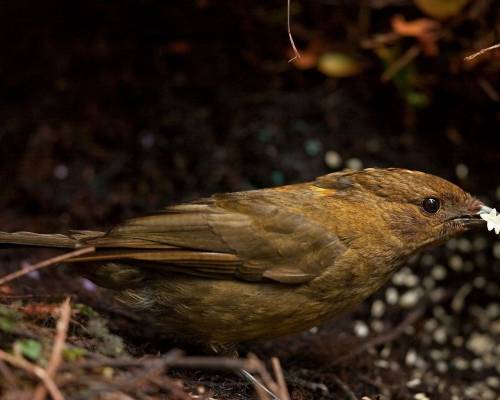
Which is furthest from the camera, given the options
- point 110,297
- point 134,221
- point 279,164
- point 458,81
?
point 279,164

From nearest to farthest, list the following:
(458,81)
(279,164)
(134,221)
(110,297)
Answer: (134,221), (110,297), (458,81), (279,164)

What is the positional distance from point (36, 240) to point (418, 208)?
212 centimetres

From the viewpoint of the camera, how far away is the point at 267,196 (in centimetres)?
450

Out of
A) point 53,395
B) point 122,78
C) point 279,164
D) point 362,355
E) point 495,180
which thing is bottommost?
point 53,395

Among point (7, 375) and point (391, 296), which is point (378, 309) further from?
point (7, 375)

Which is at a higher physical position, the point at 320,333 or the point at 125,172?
the point at 125,172

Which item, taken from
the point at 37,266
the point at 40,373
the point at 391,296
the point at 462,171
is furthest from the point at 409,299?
the point at 40,373

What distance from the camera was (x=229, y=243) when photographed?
4195 mm

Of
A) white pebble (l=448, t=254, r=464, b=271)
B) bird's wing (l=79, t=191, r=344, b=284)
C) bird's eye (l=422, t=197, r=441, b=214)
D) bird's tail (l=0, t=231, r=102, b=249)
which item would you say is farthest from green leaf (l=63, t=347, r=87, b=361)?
white pebble (l=448, t=254, r=464, b=271)

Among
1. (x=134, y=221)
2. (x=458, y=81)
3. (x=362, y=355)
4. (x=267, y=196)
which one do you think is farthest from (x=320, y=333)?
(x=458, y=81)

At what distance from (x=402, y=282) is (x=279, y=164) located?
1312mm

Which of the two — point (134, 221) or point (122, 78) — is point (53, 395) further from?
point (122, 78)

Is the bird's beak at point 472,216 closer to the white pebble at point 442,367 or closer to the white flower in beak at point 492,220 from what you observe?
the white flower in beak at point 492,220

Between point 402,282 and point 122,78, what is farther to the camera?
point 122,78
